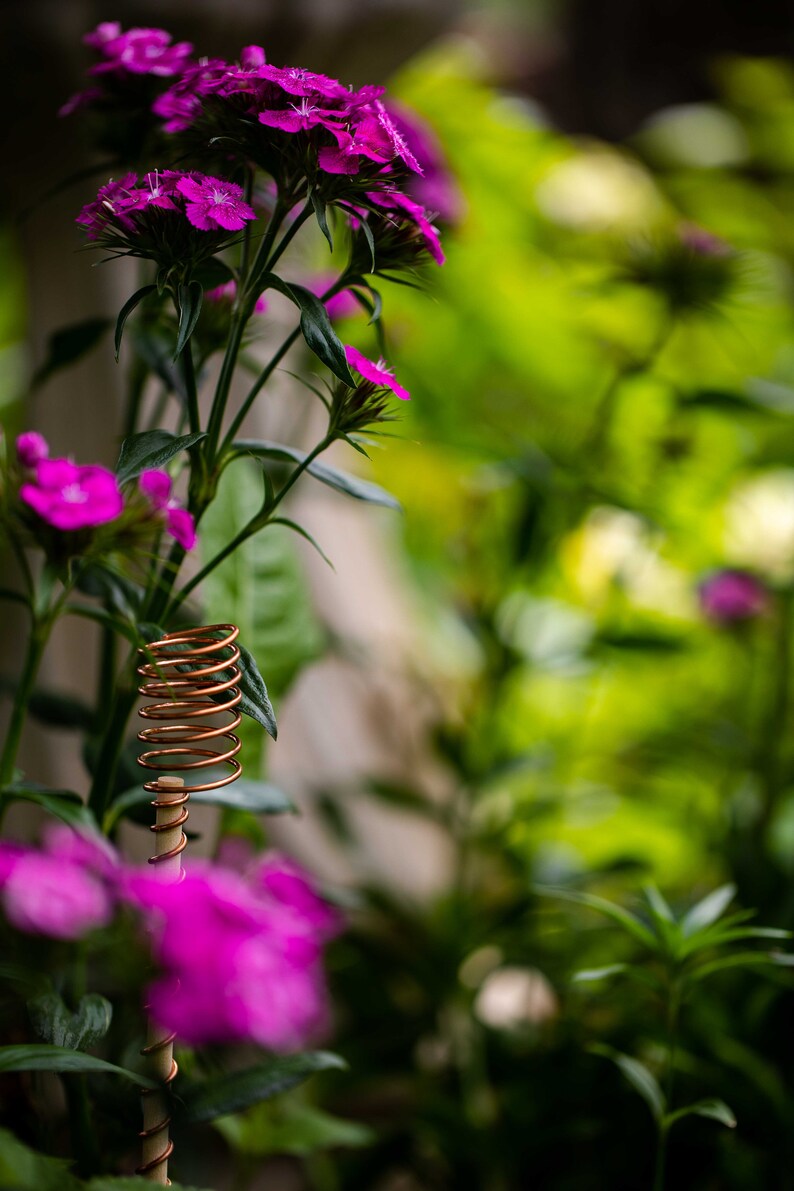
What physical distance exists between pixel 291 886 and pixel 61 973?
0.42ft

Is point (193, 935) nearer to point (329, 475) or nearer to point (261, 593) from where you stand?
point (329, 475)

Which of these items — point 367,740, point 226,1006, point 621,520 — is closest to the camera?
point 226,1006

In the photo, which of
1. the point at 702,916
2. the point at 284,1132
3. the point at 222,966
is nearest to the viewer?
the point at 222,966

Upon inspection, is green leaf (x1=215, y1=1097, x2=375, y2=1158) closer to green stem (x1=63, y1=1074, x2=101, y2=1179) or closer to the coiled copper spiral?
green stem (x1=63, y1=1074, x2=101, y2=1179)

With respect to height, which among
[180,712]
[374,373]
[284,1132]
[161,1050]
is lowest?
[284,1132]

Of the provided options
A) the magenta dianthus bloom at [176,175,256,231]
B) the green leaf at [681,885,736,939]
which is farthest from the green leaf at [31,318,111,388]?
the green leaf at [681,885,736,939]

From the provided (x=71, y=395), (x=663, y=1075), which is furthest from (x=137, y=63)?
(x=663, y=1075)

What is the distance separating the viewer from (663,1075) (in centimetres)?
72

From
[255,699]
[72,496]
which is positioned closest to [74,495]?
[72,496]

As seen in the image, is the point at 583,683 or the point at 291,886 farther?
the point at 583,683

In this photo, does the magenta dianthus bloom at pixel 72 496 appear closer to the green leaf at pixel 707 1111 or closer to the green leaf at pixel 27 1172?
the green leaf at pixel 27 1172

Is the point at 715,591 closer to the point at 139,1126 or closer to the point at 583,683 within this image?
the point at 583,683

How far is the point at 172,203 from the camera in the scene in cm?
35

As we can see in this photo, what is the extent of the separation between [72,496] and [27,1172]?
0.77ft
